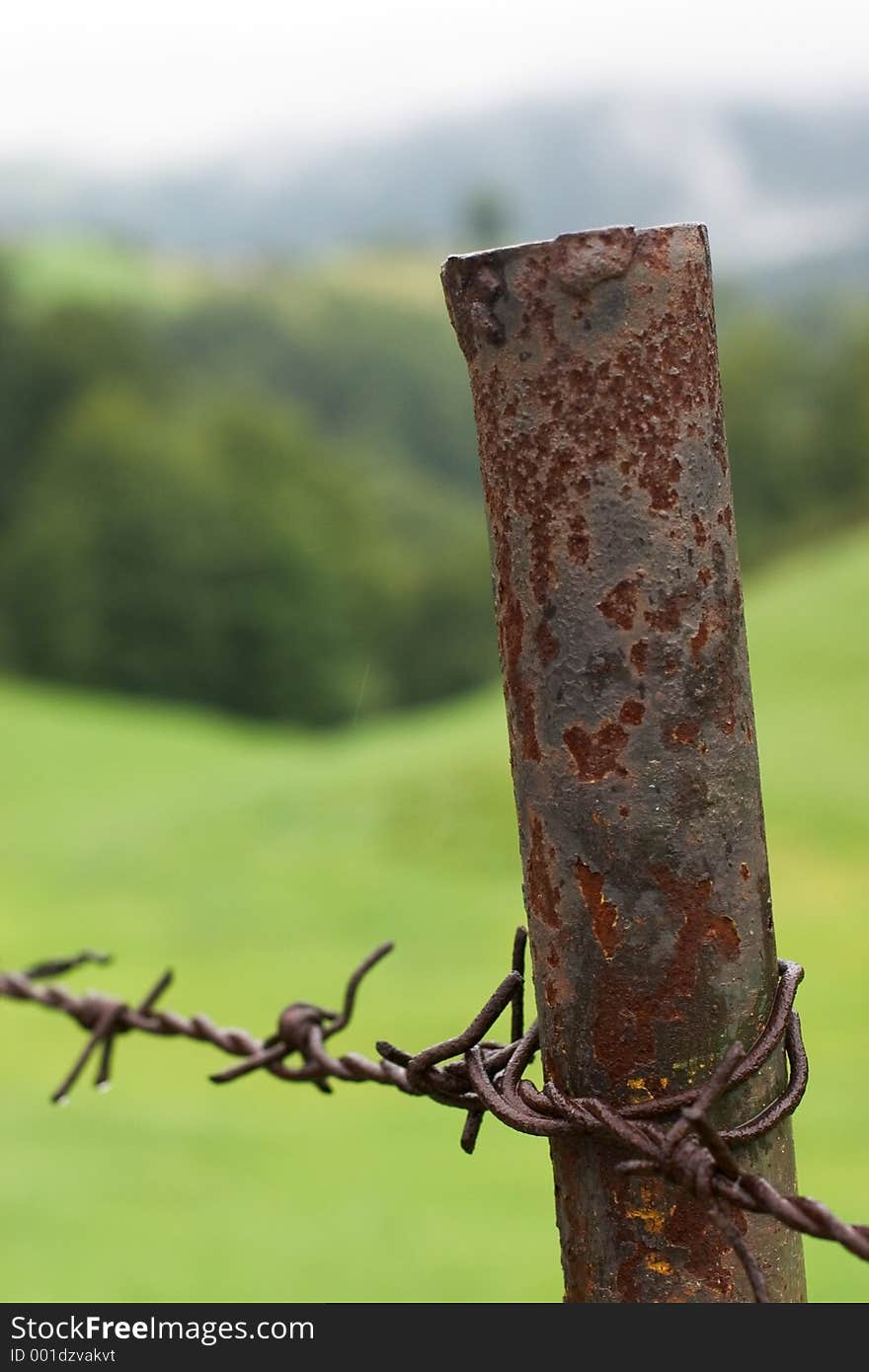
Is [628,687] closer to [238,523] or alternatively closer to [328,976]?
[328,976]

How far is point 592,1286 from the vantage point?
106cm

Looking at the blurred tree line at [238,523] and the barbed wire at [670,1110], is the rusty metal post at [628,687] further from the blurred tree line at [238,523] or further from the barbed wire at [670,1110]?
the blurred tree line at [238,523]

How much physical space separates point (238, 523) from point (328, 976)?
29431mm

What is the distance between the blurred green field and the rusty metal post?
419 centimetres

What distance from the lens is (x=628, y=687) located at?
0.98 meters

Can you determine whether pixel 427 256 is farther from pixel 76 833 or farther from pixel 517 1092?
pixel 517 1092

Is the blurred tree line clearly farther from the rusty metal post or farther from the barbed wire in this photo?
the rusty metal post

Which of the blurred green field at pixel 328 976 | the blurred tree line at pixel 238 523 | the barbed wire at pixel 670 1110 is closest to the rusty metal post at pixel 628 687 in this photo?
the barbed wire at pixel 670 1110

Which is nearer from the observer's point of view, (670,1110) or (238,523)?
(670,1110)

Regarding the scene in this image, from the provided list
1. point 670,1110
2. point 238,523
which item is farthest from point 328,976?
point 238,523

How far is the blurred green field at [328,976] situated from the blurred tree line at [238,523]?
62.4 feet

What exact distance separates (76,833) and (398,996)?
23.1ft

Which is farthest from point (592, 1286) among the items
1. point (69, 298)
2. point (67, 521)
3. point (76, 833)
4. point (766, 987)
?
point (69, 298)

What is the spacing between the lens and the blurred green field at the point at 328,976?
18.4 feet
